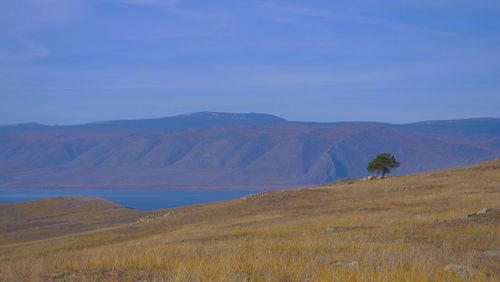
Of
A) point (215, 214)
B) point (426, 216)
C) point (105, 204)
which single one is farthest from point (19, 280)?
point (105, 204)

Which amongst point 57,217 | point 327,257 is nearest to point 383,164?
point 57,217

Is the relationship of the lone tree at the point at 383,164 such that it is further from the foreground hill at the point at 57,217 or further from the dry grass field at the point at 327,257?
the dry grass field at the point at 327,257

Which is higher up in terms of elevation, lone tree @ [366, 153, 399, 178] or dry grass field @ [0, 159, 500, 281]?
dry grass field @ [0, 159, 500, 281]

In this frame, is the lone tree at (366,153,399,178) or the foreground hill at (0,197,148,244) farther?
the lone tree at (366,153,399,178)

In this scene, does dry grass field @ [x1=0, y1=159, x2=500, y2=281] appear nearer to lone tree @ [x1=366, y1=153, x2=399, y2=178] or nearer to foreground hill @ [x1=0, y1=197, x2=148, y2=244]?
foreground hill @ [x1=0, y1=197, x2=148, y2=244]

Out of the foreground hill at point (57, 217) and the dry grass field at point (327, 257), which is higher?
the dry grass field at point (327, 257)

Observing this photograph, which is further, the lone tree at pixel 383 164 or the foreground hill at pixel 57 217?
the lone tree at pixel 383 164

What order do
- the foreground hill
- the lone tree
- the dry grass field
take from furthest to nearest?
the lone tree
the foreground hill
the dry grass field

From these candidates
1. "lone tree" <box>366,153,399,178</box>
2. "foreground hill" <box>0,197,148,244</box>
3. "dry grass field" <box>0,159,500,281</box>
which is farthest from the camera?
"lone tree" <box>366,153,399,178</box>

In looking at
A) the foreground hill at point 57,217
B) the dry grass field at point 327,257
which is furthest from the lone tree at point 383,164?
the dry grass field at point 327,257

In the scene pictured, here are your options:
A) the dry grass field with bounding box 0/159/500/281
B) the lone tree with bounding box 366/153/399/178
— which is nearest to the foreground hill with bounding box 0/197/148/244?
the dry grass field with bounding box 0/159/500/281

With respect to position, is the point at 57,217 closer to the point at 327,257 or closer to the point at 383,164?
the point at 383,164

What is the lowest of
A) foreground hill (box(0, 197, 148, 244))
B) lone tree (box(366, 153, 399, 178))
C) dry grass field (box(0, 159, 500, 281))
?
foreground hill (box(0, 197, 148, 244))

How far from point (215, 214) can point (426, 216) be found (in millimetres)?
19414
